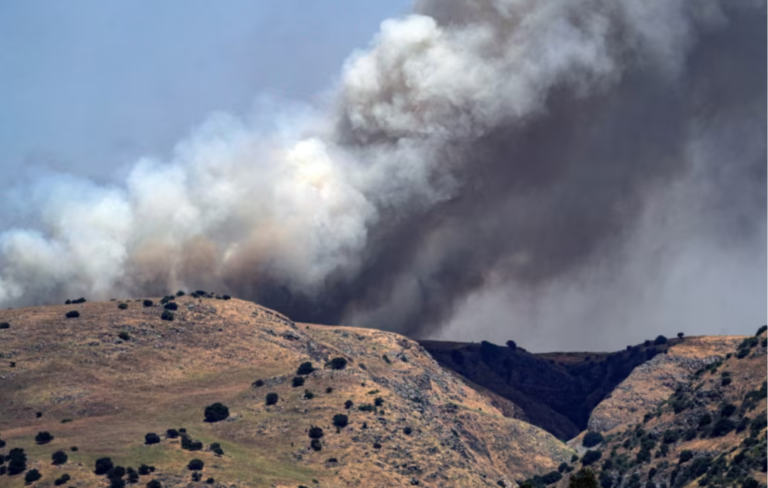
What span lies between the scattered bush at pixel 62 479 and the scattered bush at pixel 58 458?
4955mm

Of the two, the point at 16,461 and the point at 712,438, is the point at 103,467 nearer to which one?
the point at 16,461

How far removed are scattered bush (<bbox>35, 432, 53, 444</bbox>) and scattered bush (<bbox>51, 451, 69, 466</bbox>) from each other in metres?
10.2

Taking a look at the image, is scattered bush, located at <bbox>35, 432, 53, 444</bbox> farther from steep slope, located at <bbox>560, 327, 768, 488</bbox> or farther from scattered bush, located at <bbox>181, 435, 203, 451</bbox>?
steep slope, located at <bbox>560, 327, 768, 488</bbox>

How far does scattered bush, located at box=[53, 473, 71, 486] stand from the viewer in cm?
17000

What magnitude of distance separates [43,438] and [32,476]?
688 inches

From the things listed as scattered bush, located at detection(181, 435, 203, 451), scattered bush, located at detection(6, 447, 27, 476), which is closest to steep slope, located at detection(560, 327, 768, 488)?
scattered bush, located at detection(181, 435, 203, 451)

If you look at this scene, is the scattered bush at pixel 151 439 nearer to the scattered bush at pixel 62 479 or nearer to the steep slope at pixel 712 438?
the scattered bush at pixel 62 479

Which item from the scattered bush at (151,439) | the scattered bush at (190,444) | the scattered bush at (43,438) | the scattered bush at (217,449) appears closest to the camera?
the scattered bush at (43,438)

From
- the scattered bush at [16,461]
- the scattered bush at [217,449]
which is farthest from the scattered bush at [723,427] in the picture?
the scattered bush at [16,461]

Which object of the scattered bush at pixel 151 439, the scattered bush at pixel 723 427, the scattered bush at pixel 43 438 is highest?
the scattered bush at pixel 43 438

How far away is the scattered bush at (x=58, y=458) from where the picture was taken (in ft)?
580

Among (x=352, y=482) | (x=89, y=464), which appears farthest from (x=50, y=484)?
(x=352, y=482)

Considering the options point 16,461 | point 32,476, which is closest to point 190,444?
point 32,476

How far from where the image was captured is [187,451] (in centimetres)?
18825
